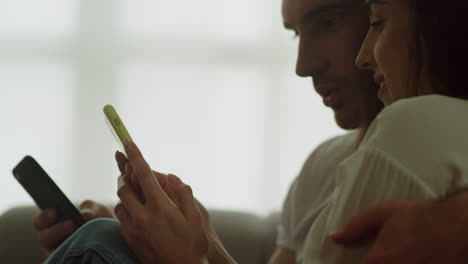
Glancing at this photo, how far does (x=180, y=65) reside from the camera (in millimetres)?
2217

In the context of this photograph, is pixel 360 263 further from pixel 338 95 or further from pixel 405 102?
pixel 338 95

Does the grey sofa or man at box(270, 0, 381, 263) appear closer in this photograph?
man at box(270, 0, 381, 263)

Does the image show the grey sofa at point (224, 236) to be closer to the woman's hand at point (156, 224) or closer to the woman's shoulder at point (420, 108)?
the woman's hand at point (156, 224)

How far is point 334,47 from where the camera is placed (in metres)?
1.25

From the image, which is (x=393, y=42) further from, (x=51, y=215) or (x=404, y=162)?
(x=51, y=215)

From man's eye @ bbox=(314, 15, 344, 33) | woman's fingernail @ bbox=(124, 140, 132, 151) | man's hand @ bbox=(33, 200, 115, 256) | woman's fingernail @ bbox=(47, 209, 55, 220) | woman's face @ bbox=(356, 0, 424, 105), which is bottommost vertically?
man's hand @ bbox=(33, 200, 115, 256)

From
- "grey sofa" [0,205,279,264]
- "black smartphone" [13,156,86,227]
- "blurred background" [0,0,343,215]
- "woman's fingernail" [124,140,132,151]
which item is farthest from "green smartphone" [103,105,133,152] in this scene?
"blurred background" [0,0,343,215]

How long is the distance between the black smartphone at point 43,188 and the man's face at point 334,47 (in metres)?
0.62

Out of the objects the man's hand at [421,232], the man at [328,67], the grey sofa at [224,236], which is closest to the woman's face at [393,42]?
the man's hand at [421,232]

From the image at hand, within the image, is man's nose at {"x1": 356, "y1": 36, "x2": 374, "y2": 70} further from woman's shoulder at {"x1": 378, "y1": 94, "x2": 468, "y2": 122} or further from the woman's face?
woman's shoulder at {"x1": 378, "y1": 94, "x2": 468, "y2": 122}

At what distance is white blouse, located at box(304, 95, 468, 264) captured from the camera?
49 centimetres

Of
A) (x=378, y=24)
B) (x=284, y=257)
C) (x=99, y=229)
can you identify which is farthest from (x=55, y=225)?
(x=378, y=24)

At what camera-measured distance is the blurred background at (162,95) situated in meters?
2.16

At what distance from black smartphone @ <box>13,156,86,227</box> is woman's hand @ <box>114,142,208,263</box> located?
0.27 meters
